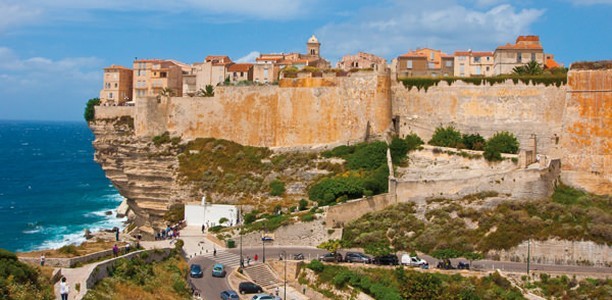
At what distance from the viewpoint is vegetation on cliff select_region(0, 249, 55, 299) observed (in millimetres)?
21906

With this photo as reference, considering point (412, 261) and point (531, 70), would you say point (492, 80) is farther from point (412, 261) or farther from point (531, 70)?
point (412, 261)

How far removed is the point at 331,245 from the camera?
34.8 metres

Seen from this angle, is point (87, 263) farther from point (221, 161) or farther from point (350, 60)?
point (350, 60)

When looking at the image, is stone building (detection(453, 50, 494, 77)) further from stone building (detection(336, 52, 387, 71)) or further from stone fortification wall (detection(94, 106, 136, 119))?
stone fortification wall (detection(94, 106, 136, 119))

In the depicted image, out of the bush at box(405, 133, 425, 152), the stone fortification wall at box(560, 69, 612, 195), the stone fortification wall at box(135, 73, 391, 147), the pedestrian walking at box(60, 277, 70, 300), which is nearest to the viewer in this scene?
the pedestrian walking at box(60, 277, 70, 300)

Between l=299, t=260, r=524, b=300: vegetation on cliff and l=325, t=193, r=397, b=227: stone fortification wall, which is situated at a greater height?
l=325, t=193, r=397, b=227: stone fortification wall

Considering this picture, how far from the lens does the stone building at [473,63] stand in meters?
53.9

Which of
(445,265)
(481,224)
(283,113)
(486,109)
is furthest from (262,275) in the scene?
(486,109)

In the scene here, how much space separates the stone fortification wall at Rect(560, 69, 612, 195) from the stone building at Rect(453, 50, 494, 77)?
15578 millimetres

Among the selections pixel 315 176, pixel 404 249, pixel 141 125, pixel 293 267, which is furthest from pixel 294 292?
pixel 141 125

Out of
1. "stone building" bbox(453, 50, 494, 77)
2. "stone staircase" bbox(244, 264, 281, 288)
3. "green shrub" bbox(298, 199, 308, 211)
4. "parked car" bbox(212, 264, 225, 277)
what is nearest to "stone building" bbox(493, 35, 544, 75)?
"stone building" bbox(453, 50, 494, 77)

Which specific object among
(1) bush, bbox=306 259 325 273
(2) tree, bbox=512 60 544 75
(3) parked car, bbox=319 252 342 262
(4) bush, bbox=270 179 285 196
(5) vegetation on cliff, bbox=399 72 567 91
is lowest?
(1) bush, bbox=306 259 325 273

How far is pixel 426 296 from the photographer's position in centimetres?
2844

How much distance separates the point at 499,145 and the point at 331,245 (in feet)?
34.8
